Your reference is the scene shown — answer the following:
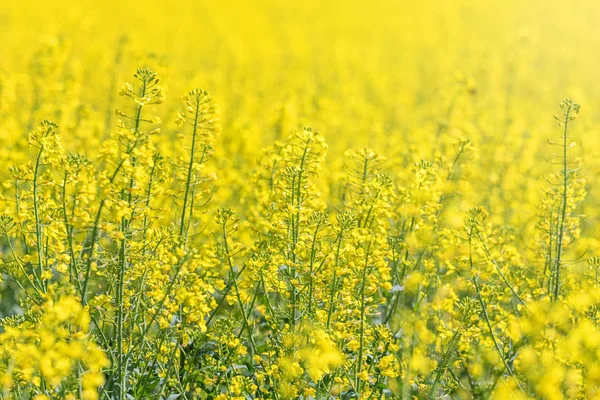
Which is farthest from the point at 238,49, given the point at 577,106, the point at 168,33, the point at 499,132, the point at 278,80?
the point at 577,106

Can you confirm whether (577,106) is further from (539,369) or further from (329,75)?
(329,75)

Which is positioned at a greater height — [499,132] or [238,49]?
[238,49]

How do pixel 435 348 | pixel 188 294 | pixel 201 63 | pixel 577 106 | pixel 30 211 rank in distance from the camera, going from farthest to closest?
1. pixel 201 63
2. pixel 577 106
3. pixel 435 348
4. pixel 30 211
5. pixel 188 294

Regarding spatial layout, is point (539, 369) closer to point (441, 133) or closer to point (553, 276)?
point (553, 276)

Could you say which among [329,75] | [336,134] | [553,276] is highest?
[329,75]

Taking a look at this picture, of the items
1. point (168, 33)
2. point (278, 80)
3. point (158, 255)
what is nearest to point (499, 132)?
point (278, 80)

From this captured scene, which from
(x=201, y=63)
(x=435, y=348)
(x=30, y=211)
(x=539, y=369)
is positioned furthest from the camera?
(x=201, y=63)

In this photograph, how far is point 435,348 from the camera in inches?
134

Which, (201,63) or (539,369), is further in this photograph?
(201,63)

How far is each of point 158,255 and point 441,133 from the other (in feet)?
11.5

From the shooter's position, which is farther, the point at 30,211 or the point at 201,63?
the point at 201,63

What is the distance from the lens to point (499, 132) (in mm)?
8625

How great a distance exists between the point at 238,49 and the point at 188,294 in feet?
34.3

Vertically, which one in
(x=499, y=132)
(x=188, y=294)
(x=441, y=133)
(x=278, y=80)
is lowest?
(x=188, y=294)
